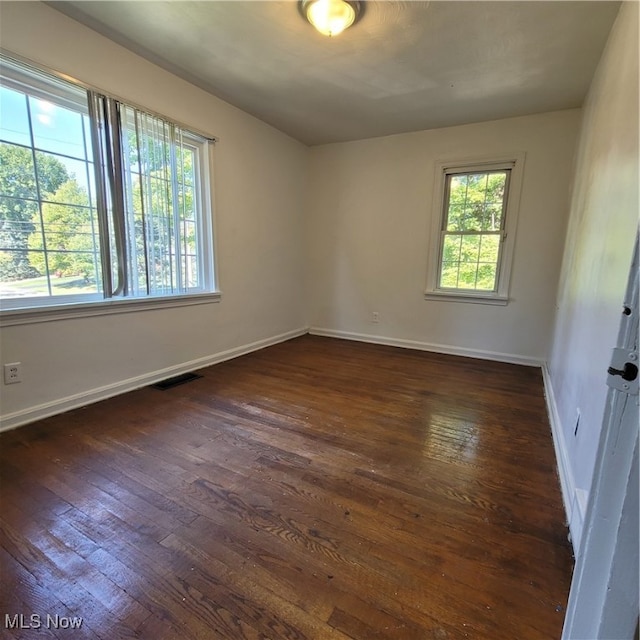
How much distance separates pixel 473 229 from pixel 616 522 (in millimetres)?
3668

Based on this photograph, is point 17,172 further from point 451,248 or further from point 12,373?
point 451,248

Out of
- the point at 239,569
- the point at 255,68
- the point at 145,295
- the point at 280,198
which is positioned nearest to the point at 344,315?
the point at 280,198

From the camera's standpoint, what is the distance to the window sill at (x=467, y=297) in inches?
147

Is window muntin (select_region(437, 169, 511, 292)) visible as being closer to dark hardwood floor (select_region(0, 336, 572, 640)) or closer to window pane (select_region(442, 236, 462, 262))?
window pane (select_region(442, 236, 462, 262))

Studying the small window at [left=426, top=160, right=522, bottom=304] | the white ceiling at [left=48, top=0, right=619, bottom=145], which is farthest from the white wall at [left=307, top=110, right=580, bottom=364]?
the white ceiling at [left=48, top=0, right=619, bottom=145]

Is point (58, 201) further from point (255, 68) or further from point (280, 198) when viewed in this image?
point (280, 198)

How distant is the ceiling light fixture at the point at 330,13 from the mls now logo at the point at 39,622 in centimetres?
294

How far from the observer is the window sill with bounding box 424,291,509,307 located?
373 centimetres

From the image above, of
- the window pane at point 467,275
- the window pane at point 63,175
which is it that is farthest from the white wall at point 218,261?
the window pane at point 467,275

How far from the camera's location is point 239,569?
120cm

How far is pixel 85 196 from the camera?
237cm

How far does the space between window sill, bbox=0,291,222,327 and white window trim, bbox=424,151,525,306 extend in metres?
2.62

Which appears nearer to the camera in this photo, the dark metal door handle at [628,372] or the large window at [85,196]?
the dark metal door handle at [628,372]

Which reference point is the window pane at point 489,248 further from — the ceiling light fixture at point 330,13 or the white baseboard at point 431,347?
the ceiling light fixture at point 330,13
